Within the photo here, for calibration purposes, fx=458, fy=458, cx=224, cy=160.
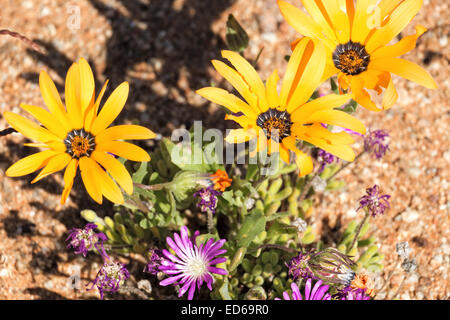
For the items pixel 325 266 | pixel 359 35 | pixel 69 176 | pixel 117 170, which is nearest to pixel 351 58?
pixel 359 35

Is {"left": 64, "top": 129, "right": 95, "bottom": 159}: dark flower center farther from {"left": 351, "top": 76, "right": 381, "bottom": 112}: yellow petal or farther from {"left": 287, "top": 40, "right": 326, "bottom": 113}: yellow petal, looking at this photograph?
{"left": 351, "top": 76, "right": 381, "bottom": 112}: yellow petal

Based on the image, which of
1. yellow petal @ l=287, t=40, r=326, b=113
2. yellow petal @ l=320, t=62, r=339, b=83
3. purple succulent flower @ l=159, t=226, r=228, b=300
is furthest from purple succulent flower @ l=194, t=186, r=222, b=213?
yellow petal @ l=320, t=62, r=339, b=83

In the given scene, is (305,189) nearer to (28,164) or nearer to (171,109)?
(171,109)

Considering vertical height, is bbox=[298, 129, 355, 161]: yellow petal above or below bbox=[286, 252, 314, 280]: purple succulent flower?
above

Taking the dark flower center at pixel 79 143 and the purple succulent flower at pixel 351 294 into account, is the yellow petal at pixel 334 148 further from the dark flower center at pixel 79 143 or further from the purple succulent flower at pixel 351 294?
the dark flower center at pixel 79 143

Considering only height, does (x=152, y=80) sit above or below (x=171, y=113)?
above
